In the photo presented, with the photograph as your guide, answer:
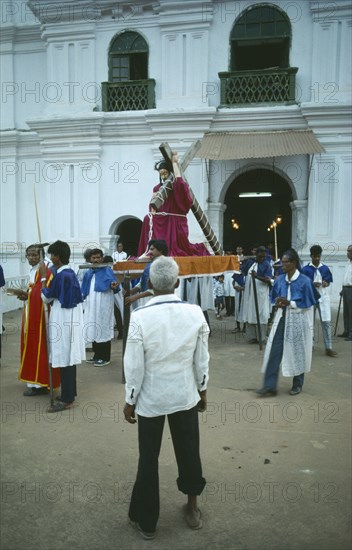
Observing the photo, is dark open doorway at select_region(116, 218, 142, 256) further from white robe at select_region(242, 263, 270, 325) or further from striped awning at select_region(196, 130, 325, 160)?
white robe at select_region(242, 263, 270, 325)

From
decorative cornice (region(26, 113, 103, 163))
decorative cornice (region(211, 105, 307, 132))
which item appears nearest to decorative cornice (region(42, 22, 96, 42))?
decorative cornice (region(26, 113, 103, 163))

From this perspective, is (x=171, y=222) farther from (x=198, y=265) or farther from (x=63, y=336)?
(x=63, y=336)

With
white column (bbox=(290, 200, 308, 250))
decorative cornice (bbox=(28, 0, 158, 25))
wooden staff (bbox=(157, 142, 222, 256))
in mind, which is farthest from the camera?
decorative cornice (bbox=(28, 0, 158, 25))

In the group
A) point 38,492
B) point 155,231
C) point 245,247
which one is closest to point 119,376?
point 155,231

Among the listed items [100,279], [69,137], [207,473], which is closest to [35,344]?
[100,279]

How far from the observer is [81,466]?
12.4ft

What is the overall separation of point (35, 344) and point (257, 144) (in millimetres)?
8123

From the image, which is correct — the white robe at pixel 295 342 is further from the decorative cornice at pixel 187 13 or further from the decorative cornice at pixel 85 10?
the decorative cornice at pixel 85 10

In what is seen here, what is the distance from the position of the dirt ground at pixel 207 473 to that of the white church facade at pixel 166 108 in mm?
7314

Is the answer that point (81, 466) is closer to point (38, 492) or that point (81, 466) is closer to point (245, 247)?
point (38, 492)

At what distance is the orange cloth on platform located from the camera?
599 cm

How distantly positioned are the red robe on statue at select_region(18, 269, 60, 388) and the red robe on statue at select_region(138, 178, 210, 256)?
1.99 meters

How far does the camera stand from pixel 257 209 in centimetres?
1991

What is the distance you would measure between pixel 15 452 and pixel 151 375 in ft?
6.66
